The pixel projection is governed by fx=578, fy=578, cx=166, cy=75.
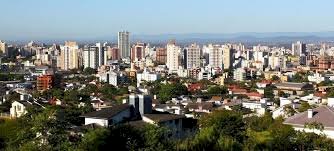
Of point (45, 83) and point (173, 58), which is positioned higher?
point (173, 58)

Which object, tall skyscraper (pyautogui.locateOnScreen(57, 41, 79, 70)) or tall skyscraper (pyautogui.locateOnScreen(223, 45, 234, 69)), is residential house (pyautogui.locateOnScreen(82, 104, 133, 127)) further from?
tall skyscraper (pyautogui.locateOnScreen(57, 41, 79, 70))

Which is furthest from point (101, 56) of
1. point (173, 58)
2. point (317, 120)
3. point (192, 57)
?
point (317, 120)

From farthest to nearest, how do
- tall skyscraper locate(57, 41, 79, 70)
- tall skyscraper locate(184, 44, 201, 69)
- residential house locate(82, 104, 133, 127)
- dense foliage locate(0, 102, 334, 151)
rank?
tall skyscraper locate(57, 41, 79, 70), tall skyscraper locate(184, 44, 201, 69), residential house locate(82, 104, 133, 127), dense foliage locate(0, 102, 334, 151)

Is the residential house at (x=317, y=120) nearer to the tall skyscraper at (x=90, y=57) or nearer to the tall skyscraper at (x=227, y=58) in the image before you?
the tall skyscraper at (x=227, y=58)

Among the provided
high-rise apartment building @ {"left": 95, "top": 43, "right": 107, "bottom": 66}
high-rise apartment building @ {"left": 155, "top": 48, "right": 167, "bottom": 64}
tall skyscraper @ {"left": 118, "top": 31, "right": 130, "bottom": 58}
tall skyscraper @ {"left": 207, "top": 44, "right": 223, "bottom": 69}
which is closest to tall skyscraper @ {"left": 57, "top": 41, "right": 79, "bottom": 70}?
high-rise apartment building @ {"left": 95, "top": 43, "right": 107, "bottom": 66}

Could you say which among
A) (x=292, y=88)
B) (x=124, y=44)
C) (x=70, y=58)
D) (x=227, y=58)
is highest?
(x=124, y=44)

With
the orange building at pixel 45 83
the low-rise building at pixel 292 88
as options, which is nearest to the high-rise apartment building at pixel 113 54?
the orange building at pixel 45 83

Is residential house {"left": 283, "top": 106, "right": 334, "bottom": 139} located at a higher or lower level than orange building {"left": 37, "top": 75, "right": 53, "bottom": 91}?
higher

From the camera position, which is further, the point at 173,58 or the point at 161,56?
the point at 161,56

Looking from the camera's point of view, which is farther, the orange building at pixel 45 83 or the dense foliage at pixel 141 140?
the orange building at pixel 45 83

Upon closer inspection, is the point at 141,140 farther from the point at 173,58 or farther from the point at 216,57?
the point at 216,57

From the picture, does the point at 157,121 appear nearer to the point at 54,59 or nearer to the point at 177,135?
the point at 177,135

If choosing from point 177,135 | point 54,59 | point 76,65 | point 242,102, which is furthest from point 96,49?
point 177,135

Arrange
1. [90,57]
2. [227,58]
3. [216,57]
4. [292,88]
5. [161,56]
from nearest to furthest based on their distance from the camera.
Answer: [292,88] → [227,58] → [216,57] → [90,57] → [161,56]
